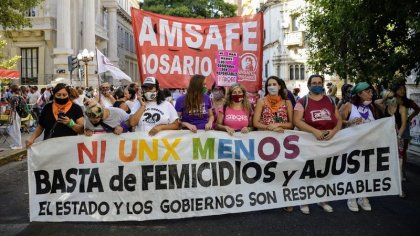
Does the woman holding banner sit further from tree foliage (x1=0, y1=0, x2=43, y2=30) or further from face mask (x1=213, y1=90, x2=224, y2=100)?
tree foliage (x1=0, y1=0, x2=43, y2=30)

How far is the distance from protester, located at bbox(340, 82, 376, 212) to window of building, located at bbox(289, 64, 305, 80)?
154 feet

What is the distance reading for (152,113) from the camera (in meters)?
5.99

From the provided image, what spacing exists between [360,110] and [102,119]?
12.0 ft

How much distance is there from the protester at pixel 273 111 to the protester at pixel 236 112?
0.19 m

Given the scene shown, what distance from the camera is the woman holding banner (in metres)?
5.98

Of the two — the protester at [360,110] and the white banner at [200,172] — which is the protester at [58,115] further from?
the protester at [360,110]

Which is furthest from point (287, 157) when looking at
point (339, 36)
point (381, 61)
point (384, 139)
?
point (339, 36)

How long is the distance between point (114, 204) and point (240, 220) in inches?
62.9

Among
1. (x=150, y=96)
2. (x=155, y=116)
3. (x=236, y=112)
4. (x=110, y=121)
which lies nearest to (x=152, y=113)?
(x=155, y=116)

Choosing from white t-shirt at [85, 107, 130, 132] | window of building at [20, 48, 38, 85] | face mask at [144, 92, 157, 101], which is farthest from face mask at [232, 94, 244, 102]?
window of building at [20, 48, 38, 85]

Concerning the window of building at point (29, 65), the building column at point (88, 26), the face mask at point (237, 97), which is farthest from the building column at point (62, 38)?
the face mask at point (237, 97)

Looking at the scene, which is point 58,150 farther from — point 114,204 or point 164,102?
point 164,102

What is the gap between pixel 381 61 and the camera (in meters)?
9.84

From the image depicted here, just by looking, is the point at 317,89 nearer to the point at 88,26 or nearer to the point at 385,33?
the point at 385,33
